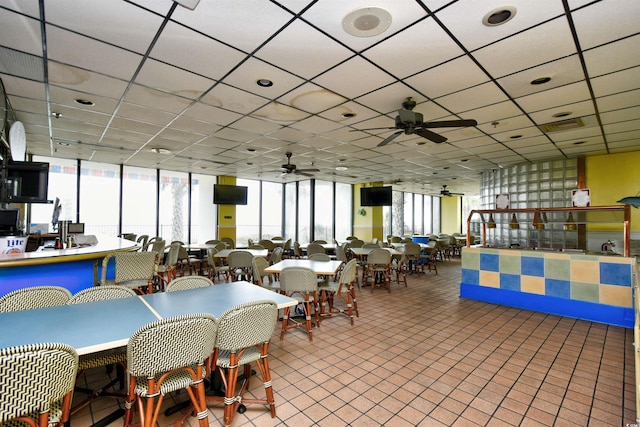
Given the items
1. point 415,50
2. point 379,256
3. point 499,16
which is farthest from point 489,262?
point 499,16

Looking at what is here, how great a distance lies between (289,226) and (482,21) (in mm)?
9868

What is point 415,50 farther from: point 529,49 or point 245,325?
point 245,325

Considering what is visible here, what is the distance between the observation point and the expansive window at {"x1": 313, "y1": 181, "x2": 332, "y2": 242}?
437 inches

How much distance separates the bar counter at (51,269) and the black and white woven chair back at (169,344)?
1922 millimetres

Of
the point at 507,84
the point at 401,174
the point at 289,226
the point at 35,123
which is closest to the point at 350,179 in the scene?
the point at 401,174

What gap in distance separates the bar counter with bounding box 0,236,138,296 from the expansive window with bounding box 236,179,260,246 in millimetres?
6812

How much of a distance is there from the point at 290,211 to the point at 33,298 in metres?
9.42

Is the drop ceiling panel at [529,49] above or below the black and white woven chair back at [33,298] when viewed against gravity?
above

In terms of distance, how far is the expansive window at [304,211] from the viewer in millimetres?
11109

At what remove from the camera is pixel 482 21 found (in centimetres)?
224

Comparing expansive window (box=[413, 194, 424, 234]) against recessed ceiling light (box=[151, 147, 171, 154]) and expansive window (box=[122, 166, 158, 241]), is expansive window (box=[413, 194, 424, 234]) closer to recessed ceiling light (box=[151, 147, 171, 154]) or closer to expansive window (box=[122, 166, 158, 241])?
expansive window (box=[122, 166, 158, 241])

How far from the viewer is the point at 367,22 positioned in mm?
2242

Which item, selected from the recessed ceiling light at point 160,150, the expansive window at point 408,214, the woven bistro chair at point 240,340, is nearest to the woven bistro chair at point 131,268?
the woven bistro chair at point 240,340

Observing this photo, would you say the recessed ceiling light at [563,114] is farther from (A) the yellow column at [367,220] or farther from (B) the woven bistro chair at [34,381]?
(A) the yellow column at [367,220]
